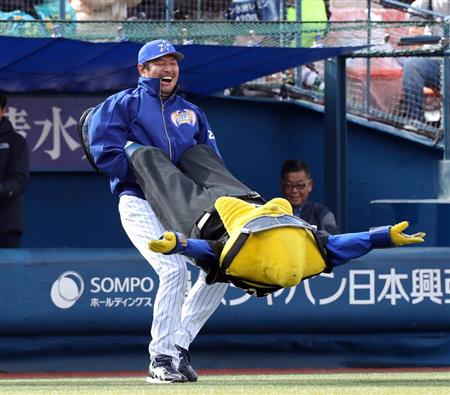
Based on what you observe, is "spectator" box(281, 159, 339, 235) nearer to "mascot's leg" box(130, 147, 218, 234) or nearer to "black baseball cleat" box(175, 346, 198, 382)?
"black baseball cleat" box(175, 346, 198, 382)

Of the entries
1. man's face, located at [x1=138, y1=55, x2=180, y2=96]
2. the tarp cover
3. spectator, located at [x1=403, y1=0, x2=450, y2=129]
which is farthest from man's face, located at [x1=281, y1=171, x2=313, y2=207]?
man's face, located at [x1=138, y1=55, x2=180, y2=96]

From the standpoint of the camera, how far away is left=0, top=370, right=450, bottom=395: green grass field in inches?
289

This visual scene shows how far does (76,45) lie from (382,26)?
2.63 meters

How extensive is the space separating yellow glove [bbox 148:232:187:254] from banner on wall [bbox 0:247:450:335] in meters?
2.87

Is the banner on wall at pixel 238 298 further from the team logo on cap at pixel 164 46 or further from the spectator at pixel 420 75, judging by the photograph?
the spectator at pixel 420 75

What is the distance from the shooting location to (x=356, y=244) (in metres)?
6.75

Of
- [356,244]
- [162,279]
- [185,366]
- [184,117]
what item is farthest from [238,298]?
[356,244]

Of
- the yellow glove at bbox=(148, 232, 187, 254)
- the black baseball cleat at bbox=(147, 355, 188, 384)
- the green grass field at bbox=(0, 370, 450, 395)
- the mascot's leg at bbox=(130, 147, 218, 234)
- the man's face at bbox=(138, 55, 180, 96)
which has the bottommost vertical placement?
the green grass field at bbox=(0, 370, 450, 395)

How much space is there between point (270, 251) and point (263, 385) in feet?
5.31

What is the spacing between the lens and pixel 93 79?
1170 cm

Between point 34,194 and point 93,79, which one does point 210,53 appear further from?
point 34,194

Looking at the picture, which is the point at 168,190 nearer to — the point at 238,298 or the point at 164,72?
the point at 164,72

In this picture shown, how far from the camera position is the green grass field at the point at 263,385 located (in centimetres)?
733

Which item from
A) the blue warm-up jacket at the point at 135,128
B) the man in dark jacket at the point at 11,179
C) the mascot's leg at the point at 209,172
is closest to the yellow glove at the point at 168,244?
the mascot's leg at the point at 209,172
